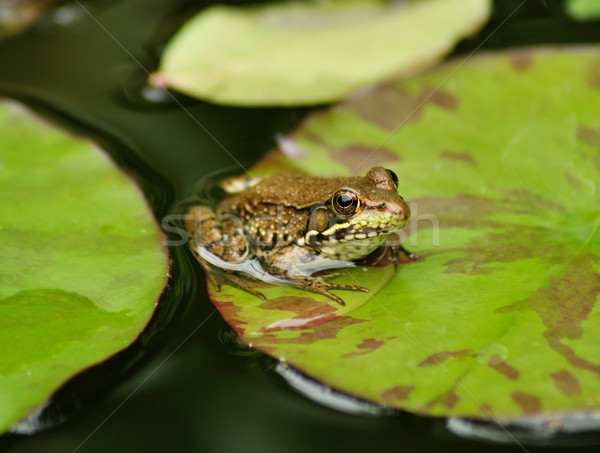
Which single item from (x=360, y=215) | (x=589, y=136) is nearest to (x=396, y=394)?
(x=360, y=215)

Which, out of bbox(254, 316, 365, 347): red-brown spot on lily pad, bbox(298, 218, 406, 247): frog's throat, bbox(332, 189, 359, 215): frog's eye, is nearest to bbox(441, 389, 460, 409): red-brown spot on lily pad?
bbox(254, 316, 365, 347): red-brown spot on lily pad

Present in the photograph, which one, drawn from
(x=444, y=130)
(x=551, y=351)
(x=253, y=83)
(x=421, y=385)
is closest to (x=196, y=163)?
(x=253, y=83)

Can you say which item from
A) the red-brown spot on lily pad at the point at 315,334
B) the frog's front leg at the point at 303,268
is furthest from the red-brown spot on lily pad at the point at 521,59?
the red-brown spot on lily pad at the point at 315,334

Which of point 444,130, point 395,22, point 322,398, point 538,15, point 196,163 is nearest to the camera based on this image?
point 322,398

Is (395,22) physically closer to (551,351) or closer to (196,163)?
(196,163)

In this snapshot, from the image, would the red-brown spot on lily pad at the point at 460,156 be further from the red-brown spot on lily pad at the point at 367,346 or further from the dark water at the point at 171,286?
the red-brown spot on lily pad at the point at 367,346

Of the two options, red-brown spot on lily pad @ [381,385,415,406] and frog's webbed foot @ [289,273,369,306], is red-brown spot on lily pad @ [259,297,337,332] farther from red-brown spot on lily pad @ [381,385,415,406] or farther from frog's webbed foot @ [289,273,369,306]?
red-brown spot on lily pad @ [381,385,415,406]
